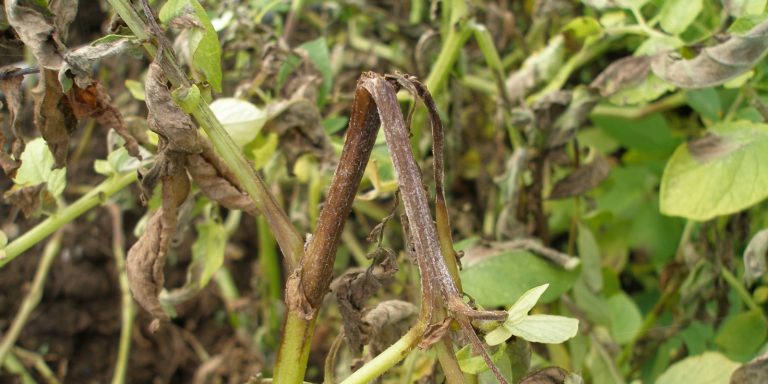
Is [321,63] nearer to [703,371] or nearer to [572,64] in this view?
[572,64]

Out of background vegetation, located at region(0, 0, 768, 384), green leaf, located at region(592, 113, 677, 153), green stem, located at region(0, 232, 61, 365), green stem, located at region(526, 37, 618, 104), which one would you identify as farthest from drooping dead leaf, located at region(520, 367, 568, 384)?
green stem, located at region(0, 232, 61, 365)

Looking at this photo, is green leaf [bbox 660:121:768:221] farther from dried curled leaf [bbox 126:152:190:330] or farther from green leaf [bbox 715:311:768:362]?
dried curled leaf [bbox 126:152:190:330]

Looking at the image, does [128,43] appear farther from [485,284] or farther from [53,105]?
[485,284]

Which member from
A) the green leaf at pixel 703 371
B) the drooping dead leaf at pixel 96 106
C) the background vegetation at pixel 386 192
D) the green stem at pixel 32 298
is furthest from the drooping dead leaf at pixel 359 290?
the green stem at pixel 32 298

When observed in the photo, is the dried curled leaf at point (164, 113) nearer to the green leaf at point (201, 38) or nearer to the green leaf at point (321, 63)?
the green leaf at point (201, 38)

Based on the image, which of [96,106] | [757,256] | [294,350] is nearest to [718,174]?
[757,256]
